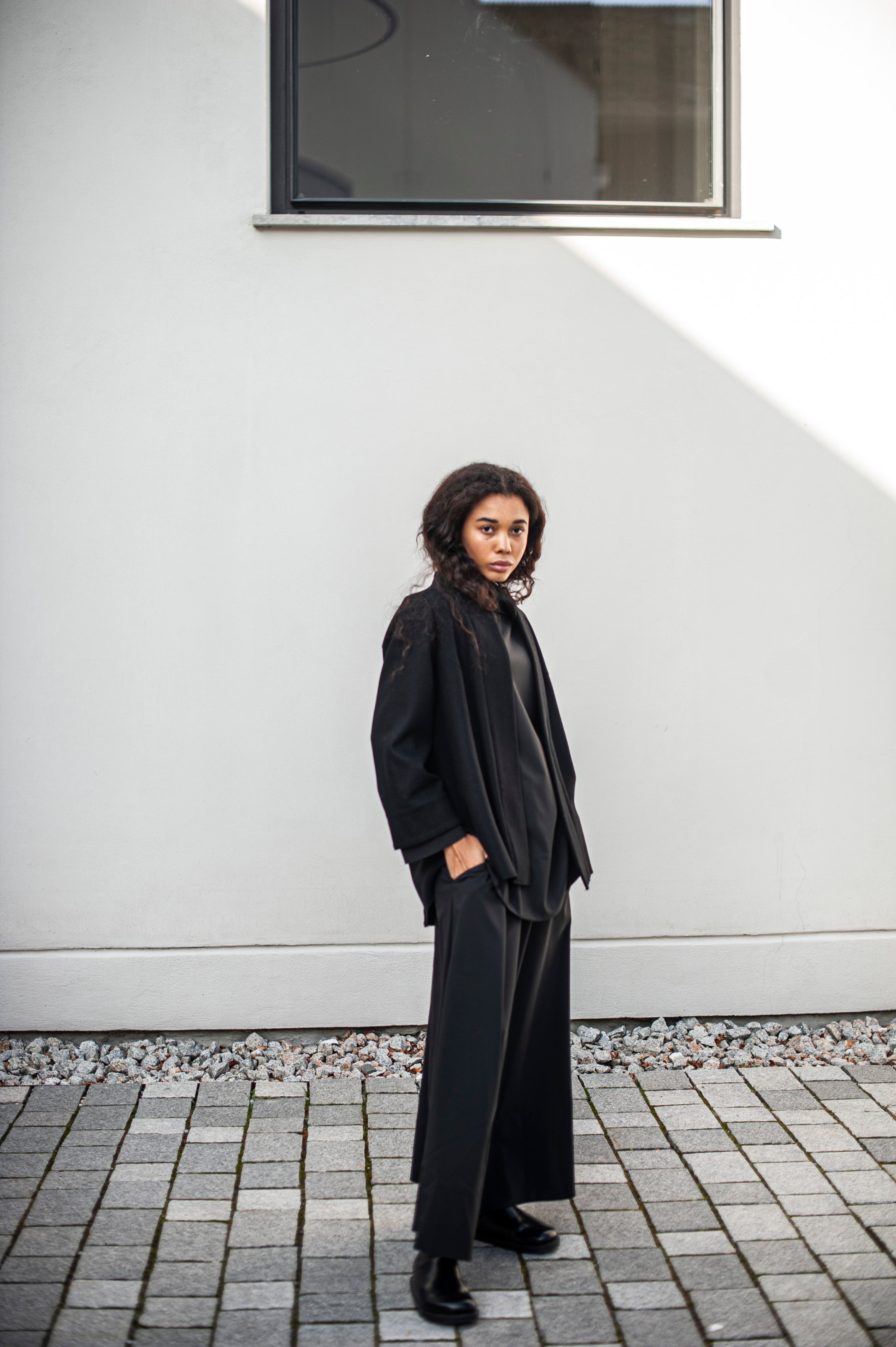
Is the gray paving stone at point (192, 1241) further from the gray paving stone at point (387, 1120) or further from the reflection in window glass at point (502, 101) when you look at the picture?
the reflection in window glass at point (502, 101)

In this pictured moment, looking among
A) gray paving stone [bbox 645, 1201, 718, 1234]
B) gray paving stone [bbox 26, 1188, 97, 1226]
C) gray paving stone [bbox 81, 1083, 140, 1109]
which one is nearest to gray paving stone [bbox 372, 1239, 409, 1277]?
gray paving stone [bbox 645, 1201, 718, 1234]

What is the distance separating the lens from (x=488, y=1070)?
2.44 m

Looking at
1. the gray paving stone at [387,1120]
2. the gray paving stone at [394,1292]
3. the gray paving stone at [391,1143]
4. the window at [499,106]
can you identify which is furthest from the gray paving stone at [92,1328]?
the window at [499,106]

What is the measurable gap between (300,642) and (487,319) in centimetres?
136

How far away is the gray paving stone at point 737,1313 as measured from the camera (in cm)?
236

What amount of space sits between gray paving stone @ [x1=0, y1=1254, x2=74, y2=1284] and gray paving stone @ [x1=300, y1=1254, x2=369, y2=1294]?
1.28ft

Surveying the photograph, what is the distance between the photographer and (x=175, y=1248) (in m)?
2.67

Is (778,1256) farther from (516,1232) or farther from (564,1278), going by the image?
(516,1232)

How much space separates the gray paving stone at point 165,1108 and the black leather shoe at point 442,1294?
1222mm

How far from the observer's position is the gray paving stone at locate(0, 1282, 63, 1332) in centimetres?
237

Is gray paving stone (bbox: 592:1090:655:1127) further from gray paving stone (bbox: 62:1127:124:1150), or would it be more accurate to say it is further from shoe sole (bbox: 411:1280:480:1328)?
gray paving stone (bbox: 62:1127:124:1150)

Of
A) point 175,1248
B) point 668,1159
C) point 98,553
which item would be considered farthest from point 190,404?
point 668,1159

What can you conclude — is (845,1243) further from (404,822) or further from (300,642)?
(300,642)

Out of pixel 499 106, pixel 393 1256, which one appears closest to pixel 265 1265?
pixel 393 1256
